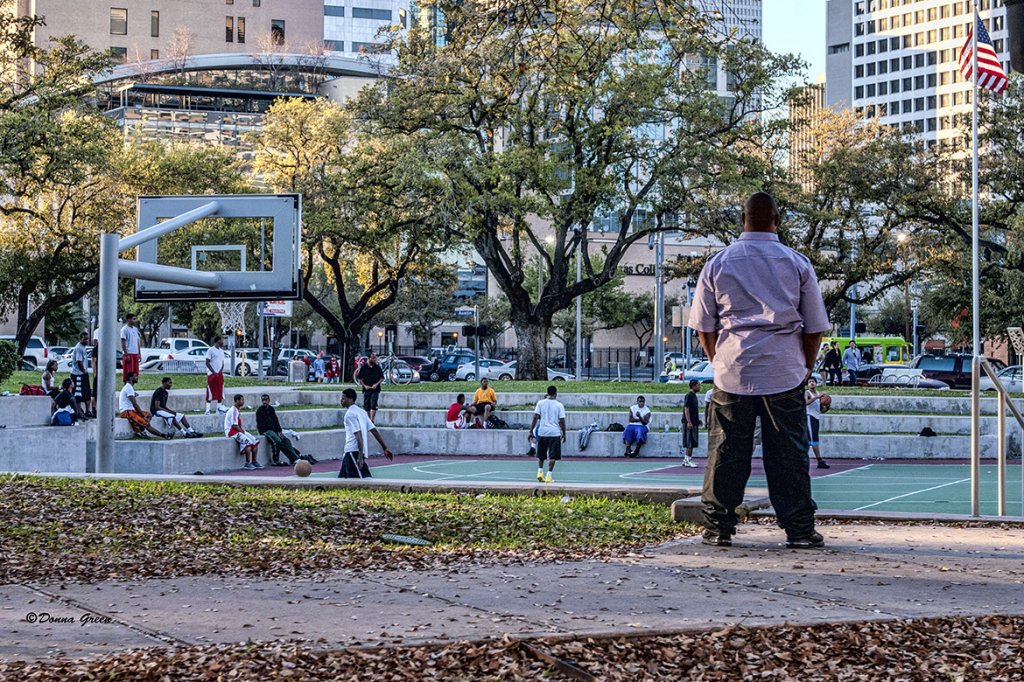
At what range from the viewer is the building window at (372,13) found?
368ft

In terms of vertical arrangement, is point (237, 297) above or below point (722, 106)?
below

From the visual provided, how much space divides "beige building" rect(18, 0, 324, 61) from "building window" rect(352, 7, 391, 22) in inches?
283

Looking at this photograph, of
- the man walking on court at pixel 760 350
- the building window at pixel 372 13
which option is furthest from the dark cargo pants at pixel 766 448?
the building window at pixel 372 13

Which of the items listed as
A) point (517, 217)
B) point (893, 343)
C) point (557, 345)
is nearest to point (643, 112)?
point (517, 217)

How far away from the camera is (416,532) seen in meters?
7.79

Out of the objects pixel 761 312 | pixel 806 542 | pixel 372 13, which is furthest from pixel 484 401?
pixel 372 13

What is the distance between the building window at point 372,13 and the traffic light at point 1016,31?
111911 millimetres

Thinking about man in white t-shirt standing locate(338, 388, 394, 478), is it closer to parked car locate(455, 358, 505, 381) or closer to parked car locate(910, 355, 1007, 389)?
parked car locate(455, 358, 505, 381)

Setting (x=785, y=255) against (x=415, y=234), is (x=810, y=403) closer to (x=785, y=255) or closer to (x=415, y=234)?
(x=785, y=255)

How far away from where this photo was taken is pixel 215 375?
2456cm

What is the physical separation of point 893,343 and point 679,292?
2629 cm

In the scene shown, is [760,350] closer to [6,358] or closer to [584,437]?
[6,358]

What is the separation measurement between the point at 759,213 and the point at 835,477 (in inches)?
591

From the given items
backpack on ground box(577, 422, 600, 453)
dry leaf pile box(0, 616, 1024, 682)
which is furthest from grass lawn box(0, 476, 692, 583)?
backpack on ground box(577, 422, 600, 453)
